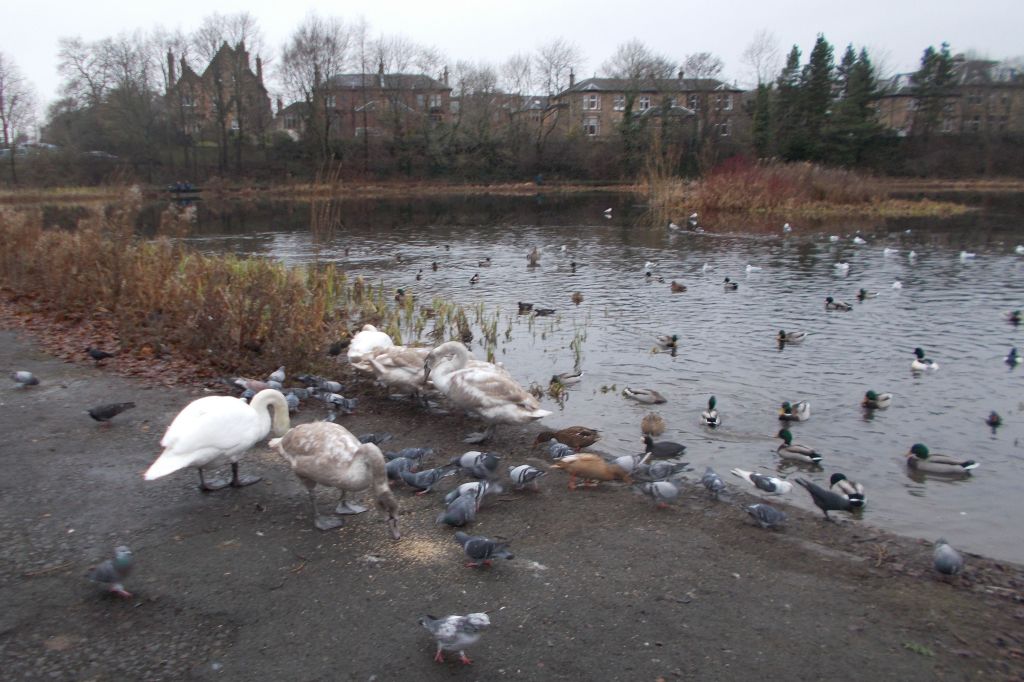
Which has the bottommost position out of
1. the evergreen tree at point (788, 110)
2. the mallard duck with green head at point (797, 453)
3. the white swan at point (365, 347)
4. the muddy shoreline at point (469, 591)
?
the mallard duck with green head at point (797, 453)

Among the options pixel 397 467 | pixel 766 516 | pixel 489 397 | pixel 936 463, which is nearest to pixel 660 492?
pixel 766 516

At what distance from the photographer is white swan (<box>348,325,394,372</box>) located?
10.4 meters

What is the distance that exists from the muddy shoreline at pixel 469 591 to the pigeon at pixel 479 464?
0.40 metres

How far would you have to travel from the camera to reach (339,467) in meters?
6.20

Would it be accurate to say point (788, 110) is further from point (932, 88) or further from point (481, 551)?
point (481, 551)

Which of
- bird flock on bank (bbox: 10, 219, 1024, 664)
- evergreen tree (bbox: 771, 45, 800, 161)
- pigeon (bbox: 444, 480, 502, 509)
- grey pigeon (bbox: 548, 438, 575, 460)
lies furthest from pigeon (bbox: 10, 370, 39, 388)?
evergreen tree (bbox: 771, 45, 800, 161)

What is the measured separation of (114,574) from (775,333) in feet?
46.2

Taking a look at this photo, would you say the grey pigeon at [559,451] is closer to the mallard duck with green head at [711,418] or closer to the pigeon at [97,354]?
the mallard duck with green head at [711,418]

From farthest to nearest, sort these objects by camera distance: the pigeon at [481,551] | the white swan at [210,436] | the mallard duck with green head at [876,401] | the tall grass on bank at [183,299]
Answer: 1. the tall grass on bank at [183,299]
2. the mallard duck with green head at [876,401]
3. the white swan at [210,436]
4. the pigeon at [481,551]

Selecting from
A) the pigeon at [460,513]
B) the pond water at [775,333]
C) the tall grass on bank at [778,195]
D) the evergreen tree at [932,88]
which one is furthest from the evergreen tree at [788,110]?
the pigeon at [460,513]

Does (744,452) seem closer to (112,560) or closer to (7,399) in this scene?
(112,560)

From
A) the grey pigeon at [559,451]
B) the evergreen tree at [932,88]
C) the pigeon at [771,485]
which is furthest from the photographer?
the evergreen tree at [932,88]

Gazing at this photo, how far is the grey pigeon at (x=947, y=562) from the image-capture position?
572 cm

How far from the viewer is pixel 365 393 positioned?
415 inches
